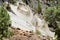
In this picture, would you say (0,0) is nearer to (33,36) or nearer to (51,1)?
(33,36)

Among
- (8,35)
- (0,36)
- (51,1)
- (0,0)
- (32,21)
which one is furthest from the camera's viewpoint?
(51,1)

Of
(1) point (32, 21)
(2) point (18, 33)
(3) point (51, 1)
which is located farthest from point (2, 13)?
(3) point (51, 1)

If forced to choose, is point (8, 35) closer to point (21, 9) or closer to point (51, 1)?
point (21, 9)

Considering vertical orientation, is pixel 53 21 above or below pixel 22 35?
below

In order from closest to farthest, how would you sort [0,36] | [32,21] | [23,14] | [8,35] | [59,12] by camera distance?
[0,36] < [8,35] < [32,21] < [23,14] < [59,12]

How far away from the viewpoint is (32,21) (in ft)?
132

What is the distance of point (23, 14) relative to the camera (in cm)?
Answer: 4359

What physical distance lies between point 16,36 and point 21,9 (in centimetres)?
1957

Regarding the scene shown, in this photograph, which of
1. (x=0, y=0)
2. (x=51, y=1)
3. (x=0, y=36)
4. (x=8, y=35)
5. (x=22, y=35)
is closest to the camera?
(x=0, y=36)

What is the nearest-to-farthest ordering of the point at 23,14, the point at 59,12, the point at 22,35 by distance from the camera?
1. the point at 22,35
2. the point at 23,14
3. the point at 59,12

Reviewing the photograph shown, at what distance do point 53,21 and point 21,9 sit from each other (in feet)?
63.6

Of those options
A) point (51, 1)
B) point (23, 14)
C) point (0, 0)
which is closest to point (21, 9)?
point (23, 14)

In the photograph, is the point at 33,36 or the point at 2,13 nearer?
the point at 2,13

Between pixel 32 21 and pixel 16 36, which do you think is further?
pixel 32 21
